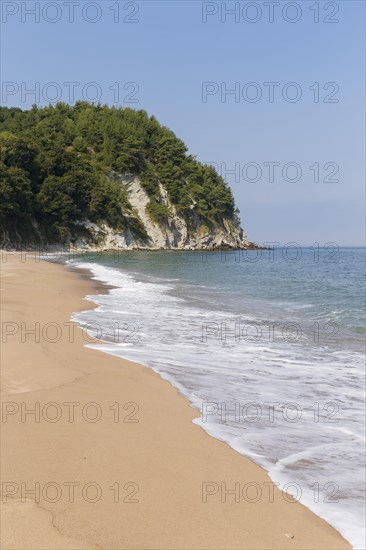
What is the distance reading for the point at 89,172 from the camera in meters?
69.2

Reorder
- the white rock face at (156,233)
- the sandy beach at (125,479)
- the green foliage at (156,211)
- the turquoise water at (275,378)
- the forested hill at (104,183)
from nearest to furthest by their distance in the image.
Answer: the sandy beach at (125,479) < the turquoise water at (275,378) < the forested hill at (104,183) < the white rock face at (156,233) < the green foliage at (156,211)

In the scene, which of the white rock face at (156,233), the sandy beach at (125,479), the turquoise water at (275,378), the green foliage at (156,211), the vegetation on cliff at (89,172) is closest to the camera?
the sandy beach at (125,479)

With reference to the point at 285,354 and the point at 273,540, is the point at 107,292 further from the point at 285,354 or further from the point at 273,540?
the point at 273,540

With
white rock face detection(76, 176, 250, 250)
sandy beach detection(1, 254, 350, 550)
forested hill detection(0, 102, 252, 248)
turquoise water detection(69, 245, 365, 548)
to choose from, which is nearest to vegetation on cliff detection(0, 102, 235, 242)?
forested hill detection(0, 102, 252, 248)

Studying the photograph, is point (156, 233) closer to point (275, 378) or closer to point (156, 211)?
point (156, 211)

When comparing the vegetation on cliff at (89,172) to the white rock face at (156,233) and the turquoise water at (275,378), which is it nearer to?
the white rock face at (156,233)

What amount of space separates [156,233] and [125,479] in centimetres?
7321

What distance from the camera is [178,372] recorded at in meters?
5.26

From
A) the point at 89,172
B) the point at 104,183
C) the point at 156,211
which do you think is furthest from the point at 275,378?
the point at 156,211

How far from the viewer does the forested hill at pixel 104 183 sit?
55625 millimetres

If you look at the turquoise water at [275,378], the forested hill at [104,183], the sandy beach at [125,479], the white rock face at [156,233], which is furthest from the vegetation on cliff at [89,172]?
the sandy beach at [125,479]

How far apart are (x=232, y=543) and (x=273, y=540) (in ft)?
0.67

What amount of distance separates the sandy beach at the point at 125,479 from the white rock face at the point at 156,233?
60.5 m

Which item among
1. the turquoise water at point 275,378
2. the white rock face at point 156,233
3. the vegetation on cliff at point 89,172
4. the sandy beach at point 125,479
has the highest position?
the vegetation on cliff at point 89,172
